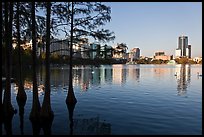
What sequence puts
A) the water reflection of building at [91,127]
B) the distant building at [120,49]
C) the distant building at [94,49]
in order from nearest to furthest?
the water reflection of building at [91,127], the distant building at [120,49], the distant building at [94,49]

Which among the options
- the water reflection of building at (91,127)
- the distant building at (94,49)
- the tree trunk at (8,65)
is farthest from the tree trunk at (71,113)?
the distant building at (94,49)

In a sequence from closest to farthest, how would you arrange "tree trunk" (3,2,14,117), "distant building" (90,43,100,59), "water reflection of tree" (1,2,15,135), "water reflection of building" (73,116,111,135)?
"water reflection of building" (73,116,111,135)
"water reflection of tree" (1,2,15,135)
"tree trunk" (3,2,14,117)
"distant building" (90,43,100,59)

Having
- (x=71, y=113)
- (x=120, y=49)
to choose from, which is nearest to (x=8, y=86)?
(x=71, y=113)

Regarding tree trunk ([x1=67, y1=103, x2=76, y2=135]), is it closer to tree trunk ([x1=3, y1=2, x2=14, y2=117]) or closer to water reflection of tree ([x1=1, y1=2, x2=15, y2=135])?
water reflection of tree ([x1=1, y1=2, x2=15, y2=135])

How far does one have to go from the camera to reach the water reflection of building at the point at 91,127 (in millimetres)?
16344

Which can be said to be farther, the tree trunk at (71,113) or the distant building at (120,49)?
the distant building at (120,49)

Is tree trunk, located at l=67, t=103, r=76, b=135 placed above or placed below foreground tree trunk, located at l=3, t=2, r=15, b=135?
below

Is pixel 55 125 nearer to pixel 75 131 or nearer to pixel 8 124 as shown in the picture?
pixel 75 131

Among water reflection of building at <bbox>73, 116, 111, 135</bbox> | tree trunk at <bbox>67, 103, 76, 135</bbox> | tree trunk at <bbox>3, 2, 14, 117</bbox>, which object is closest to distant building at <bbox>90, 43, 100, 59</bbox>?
tree trunk at <bbox>67, 103, 76, 135</bbox>

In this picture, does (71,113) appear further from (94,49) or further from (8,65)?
(8,65)

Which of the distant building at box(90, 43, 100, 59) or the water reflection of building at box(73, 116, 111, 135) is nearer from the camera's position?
the water reflection of building at box(73, 116, 111, 135)

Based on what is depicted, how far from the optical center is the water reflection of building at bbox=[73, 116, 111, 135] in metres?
16.3

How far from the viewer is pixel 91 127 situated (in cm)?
1781

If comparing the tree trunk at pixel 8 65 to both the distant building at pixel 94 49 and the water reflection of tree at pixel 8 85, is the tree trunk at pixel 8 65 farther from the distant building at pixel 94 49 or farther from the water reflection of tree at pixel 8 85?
the distant building at pixel 94 49
